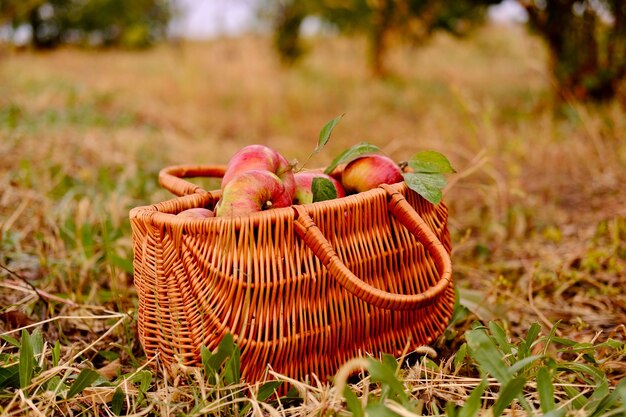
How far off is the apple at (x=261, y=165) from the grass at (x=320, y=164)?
38cm

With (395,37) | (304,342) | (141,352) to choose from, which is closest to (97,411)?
(141,352)

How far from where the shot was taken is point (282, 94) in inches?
238

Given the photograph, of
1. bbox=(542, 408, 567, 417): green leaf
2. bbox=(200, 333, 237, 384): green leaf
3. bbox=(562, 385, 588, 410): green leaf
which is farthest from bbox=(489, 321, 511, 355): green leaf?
bbox=(200, 333, 237, 384): green leaf

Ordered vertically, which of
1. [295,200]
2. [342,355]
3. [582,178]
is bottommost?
[582,178]

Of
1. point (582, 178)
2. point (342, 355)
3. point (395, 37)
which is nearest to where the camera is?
point (342, 355)

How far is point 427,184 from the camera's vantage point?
4.31ft

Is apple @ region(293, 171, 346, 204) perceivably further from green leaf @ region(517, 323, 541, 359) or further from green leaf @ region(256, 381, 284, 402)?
green leaf @ region(517, 323, 541, 359)

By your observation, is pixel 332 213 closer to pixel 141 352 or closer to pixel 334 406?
pixel 334 406

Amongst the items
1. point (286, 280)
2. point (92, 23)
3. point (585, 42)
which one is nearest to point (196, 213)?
point (286, 280)

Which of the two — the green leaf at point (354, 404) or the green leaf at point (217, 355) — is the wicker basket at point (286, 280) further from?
the green leaf at point (354, 404)

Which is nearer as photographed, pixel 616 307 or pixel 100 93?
pixel 616 307

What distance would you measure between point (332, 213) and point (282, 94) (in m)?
5.05

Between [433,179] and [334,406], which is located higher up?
[433,179]

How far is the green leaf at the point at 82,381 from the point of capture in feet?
3.60
